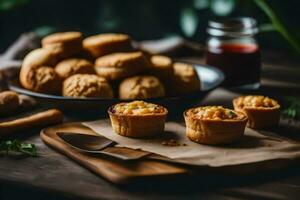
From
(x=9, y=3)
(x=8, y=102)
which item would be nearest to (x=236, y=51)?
(x=8, y=102)

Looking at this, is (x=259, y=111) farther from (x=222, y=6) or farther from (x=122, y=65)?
(x=222, y=6)

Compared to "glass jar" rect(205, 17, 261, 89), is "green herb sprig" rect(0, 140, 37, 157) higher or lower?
lower

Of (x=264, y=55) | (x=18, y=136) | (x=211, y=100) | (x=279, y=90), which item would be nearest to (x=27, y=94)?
(x=18, y=136)

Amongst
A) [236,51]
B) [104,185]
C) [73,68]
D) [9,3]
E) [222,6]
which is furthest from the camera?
[9,3]

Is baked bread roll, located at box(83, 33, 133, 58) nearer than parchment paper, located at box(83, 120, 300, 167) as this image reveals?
No

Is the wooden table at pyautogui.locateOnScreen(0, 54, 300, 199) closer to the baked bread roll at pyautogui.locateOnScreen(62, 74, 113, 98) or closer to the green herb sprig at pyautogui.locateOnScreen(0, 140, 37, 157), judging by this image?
the green herb sprig at pyautogui.locateOnScreen(0, 140, 37, 157)

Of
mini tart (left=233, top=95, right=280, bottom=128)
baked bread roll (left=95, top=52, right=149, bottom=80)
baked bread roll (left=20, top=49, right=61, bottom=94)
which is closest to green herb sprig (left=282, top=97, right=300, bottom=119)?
mini tart (left=233, top=95, right=280, bottom=128)
